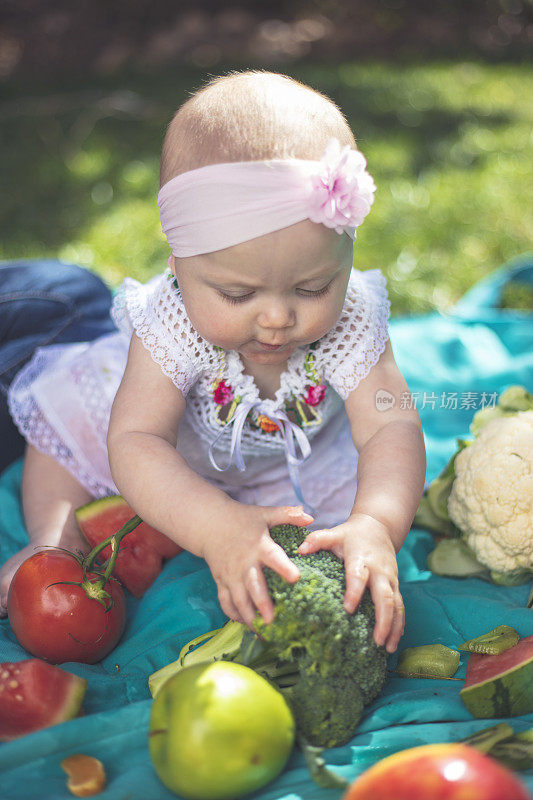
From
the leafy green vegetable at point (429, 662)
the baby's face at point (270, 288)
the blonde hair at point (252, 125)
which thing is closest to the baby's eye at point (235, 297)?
the baby's face at point (270, 288)

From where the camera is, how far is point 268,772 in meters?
1.30

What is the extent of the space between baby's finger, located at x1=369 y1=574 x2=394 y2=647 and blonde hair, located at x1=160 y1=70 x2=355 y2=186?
0.81 meters

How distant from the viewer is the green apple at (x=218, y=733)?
1.23 m

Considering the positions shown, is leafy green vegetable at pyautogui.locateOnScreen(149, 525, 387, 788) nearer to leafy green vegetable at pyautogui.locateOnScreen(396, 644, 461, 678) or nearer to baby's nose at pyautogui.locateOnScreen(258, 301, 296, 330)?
leafy green vegetable at pyautogui.locateOnScreen(396, 644, 461, 678)

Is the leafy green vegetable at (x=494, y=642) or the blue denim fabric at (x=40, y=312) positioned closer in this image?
the leafy green vegetable at (x=494, y=642)

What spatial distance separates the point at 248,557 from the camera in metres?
1.45

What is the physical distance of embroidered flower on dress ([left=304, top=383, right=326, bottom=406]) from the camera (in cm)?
198

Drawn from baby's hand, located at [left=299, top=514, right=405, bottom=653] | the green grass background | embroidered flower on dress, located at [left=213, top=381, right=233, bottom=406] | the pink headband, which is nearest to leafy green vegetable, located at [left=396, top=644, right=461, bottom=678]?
baby's hand, located at [left=299, top=514, right=405, bottom=653]

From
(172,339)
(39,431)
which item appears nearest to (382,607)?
(172,339)

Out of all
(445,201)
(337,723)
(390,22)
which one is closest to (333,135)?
(337,723)

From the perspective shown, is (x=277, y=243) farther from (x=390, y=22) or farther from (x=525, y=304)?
(x=390, y=22)

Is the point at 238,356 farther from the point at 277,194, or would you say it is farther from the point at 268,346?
the point at 277,194

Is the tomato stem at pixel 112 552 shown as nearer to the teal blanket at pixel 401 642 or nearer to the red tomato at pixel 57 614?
the red tomato at pixel 57 614

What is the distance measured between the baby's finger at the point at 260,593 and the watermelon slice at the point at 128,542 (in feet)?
2.10
